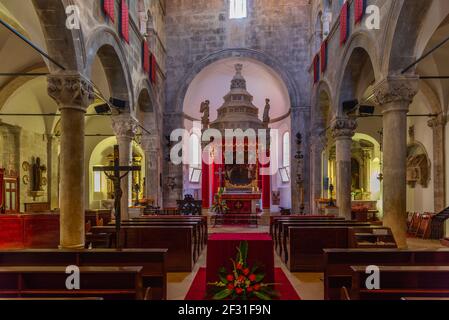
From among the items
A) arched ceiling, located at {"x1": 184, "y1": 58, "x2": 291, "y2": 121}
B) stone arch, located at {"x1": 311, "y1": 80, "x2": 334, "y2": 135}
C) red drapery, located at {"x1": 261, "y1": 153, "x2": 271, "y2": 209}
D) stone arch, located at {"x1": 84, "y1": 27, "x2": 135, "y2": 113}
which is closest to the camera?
stone arch, located at {"x1": 84, "y1": 27, "x2": 135, "y2": 113}

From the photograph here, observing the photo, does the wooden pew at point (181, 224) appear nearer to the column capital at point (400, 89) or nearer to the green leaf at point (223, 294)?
the green leaf at point (223, 294)

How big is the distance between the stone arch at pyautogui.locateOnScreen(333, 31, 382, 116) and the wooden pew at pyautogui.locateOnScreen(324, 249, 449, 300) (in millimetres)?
5382

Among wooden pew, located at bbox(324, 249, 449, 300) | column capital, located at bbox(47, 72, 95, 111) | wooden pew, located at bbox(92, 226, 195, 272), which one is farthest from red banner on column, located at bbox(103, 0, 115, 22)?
wooden pew, located at bbox(324, 249, 449, 300)

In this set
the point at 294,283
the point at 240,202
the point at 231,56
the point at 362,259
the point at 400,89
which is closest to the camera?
the point at 362,259

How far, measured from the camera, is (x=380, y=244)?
21.5ft

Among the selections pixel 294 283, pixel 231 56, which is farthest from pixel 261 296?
pixel 231 56

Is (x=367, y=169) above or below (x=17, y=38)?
below

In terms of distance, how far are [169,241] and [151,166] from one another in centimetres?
902

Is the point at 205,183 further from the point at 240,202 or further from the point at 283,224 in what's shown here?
the point at 283,224

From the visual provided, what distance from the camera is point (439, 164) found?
12.8 meters

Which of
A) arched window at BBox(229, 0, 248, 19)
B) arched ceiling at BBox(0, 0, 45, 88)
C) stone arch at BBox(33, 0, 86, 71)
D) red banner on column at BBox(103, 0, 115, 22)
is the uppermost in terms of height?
arched window at BBox(229, 0, 248, 19)

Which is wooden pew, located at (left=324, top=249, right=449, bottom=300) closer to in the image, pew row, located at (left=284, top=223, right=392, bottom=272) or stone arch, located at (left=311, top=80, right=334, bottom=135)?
pew row, located at (left=284, top=223, right=392, bottom=272)

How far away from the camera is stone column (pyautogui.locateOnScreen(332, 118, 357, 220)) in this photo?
12.0 meters
